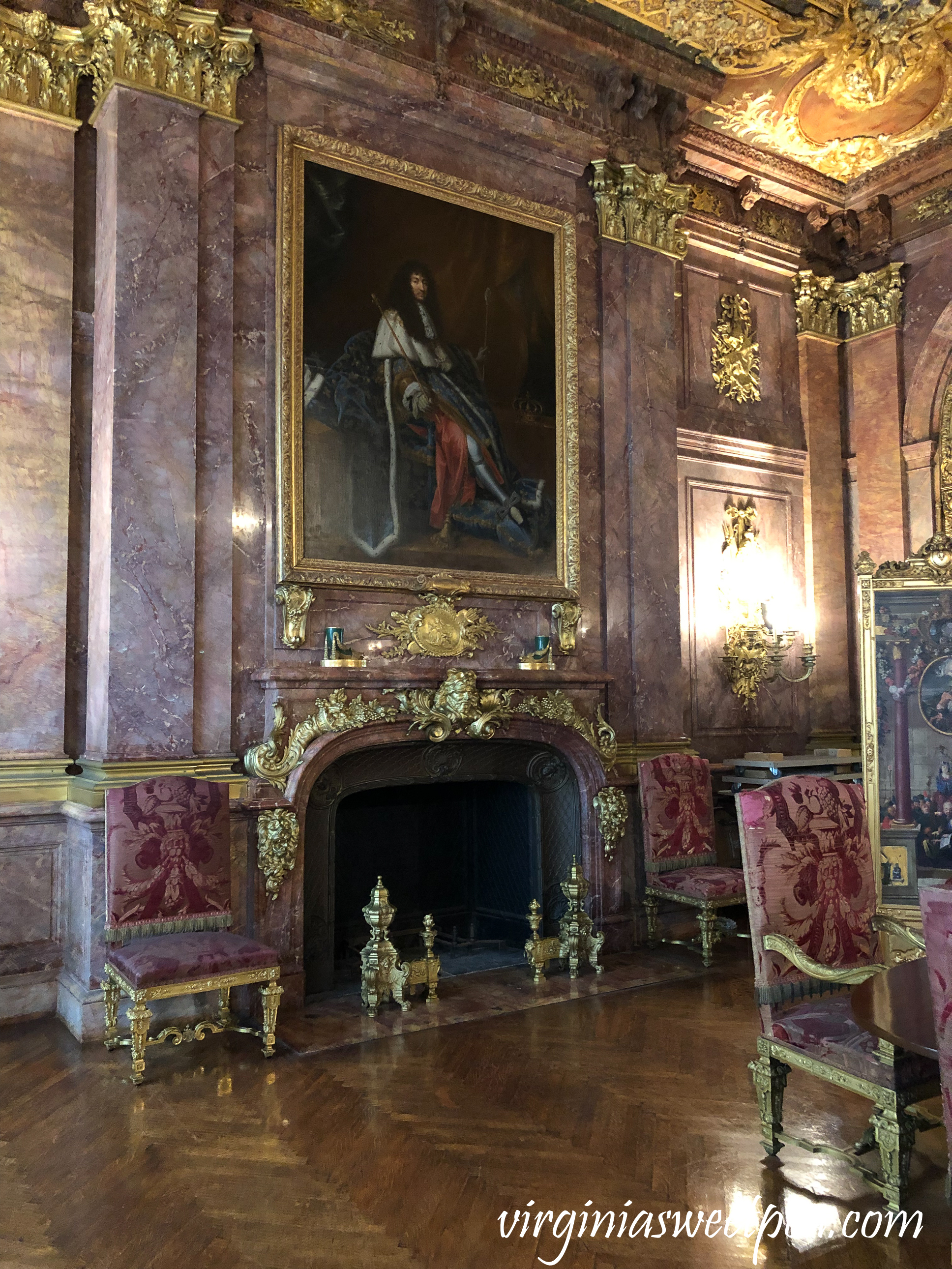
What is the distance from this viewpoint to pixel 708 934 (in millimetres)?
6410

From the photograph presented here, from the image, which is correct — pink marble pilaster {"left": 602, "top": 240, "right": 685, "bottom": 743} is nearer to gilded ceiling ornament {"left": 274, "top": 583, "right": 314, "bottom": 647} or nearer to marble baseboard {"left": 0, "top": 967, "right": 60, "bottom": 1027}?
gilded ceiling ornament {"left": 274, "top": 583, "right": 314, "bottom": 647}

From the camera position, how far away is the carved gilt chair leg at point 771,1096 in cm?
365

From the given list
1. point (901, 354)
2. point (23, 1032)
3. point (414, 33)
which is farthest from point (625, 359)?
point (23, 1032)

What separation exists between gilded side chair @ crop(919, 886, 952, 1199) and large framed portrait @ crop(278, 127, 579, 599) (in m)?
4.25

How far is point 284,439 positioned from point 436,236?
1.87 metres

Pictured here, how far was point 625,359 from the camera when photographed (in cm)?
736

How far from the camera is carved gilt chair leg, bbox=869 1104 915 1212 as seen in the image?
3230mm

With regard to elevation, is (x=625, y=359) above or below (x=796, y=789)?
above

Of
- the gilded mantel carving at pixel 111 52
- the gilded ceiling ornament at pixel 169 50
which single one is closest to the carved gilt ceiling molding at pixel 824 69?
the gilded ceiling ornament at pixel 169 50

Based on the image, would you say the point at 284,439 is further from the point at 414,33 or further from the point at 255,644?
the point at 414,33

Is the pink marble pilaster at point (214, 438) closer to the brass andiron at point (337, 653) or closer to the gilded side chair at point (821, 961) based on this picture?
the brass andiron at point (337, 653)

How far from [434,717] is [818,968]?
10.3 ft

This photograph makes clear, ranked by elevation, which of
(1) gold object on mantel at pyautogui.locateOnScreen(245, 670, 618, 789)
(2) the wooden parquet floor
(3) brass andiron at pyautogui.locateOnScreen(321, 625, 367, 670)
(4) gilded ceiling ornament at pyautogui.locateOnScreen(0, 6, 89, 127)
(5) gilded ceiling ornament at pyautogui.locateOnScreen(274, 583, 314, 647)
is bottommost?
A: (2) the wooden parquet floor

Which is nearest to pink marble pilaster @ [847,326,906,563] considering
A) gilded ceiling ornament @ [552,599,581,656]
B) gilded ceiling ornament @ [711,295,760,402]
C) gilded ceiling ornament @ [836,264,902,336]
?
gilded ceiling ornament @ [836,264,902,336]
